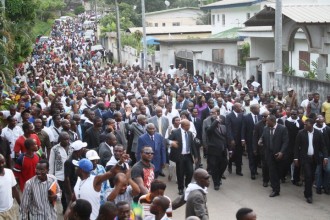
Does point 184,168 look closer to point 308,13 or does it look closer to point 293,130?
point 293,130

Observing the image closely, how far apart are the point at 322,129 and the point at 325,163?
0.64 metres

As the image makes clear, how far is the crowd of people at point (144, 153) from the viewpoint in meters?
6.87

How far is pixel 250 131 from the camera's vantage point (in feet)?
41.2

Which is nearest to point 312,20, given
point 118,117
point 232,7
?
point 118,117

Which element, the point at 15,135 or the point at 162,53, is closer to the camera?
the point at 15,135

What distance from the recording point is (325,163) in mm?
10641

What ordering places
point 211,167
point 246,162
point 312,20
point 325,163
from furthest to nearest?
point 312,20 → point 246,162 → point 211,167 → point 325,163

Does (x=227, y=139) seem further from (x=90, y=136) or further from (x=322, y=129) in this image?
(x=90, y=136)

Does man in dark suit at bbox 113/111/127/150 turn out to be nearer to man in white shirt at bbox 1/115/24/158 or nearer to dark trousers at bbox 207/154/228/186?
dark trousers at bbox 207/154/228/186

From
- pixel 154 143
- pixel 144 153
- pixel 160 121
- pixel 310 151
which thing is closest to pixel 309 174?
pixel 310 151

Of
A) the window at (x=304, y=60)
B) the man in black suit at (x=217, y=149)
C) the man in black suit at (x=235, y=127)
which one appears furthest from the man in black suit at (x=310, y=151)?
the window at (x=304, y=60)

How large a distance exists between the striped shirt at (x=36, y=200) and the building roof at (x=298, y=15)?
13.3m

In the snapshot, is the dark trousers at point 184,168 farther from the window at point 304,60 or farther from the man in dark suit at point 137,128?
the window at point 304,60

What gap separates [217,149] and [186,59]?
18.6m
